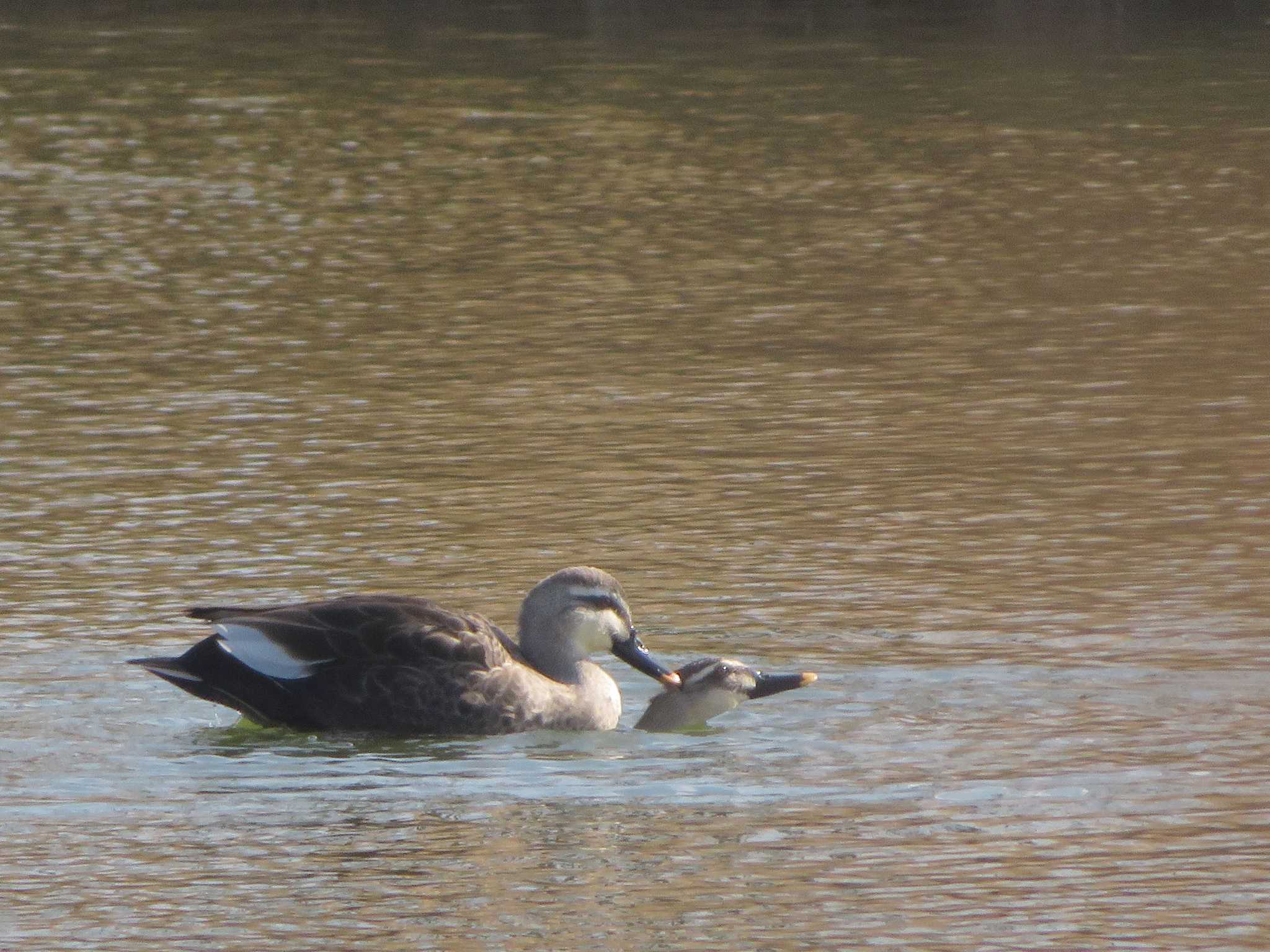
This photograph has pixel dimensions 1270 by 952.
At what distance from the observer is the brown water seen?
26.1 feet

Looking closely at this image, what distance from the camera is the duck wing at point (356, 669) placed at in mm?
9727

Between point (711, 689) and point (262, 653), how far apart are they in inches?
61.9

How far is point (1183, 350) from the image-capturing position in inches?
612

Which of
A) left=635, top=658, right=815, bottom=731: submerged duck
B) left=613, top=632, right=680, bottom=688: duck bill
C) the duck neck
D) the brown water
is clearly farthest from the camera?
the duck neck

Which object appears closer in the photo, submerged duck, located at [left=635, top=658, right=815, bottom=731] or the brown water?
the brown water

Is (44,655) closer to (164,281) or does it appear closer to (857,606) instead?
(857,606)

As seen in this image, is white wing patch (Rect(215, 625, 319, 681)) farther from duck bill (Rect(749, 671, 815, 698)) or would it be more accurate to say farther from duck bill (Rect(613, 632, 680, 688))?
duck bill (Rect(749, 671, 815, 698))

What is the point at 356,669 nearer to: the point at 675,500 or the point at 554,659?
the point at 554,659

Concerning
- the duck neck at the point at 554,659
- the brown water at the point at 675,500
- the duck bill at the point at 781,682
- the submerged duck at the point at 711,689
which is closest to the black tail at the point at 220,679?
the brown water at the point at 675,500

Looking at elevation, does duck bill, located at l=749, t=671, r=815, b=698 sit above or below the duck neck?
above

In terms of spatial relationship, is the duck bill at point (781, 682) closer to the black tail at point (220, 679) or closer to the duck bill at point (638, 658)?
the duck bill at point (638, 658)

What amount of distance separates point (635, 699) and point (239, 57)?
75.4ft

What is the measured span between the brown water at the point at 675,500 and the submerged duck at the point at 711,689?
11cm

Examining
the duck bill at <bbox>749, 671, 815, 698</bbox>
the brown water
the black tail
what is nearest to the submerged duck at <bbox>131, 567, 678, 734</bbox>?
the black tail
